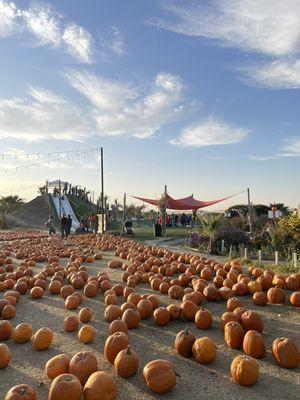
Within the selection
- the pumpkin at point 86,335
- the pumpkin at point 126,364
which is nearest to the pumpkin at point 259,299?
the pumpkin at point 86,335

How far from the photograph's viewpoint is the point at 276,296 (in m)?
6.10

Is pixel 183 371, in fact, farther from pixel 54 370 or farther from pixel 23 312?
pixel 23 312

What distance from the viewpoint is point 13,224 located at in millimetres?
41219

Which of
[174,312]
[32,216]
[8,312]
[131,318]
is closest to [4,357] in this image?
[131,318]

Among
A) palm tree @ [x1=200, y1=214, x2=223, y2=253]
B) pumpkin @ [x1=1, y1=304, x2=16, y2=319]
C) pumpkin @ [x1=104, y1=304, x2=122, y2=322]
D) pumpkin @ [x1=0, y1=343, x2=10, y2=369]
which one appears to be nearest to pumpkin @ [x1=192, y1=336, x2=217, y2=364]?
pumpkin @ [x1=104, y1=304, x2=122, y2=322]

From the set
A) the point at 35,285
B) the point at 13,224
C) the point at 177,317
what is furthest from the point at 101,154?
the point at 177,317

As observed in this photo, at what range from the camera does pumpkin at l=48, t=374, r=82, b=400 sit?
10.2ft

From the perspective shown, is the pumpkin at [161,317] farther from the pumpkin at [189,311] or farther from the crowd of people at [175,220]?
the crowd of people at [175,220]

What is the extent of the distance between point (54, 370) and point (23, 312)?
273 centimetres

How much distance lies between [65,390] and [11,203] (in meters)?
56.2

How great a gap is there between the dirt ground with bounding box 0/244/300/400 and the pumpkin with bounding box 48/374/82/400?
12.8 inches

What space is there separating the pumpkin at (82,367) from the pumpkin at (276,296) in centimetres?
356

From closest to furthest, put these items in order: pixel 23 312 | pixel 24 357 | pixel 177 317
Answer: pixel 24 357 < pixel 177 317 < pixel 23 312

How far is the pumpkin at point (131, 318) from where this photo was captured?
16.5 ft
